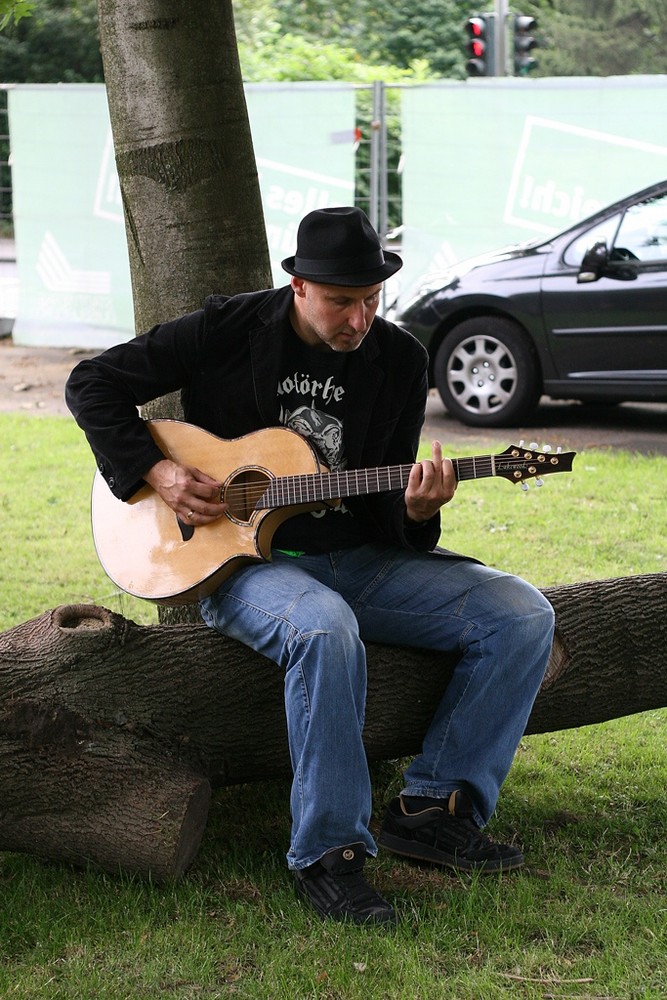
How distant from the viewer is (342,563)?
380 cm

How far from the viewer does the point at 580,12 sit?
41312 mm

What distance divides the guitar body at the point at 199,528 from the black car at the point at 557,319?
5929 millimetres

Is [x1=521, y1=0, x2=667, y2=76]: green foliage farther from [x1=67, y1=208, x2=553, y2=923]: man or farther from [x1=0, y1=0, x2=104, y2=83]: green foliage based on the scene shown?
[x1=67, y1=208, x2=553, y2=923]: man

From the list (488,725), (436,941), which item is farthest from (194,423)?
(436,941)

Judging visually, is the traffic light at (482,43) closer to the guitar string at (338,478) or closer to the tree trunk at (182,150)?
the tree trunk at (182,150)

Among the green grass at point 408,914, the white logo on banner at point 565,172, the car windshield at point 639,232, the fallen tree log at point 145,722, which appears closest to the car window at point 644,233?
the car windshield at point 639,232

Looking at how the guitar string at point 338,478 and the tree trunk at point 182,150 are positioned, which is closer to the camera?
the guitar string at point 338,478

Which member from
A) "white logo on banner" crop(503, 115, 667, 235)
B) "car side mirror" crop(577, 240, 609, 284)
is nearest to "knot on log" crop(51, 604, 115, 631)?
"car side mirror" crop(577, 240, 609, 284)

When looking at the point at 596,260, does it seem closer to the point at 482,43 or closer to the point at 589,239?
the point at 589,239

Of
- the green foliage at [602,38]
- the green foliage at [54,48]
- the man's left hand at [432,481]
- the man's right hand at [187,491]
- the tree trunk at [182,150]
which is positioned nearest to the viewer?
the man's left hand at [432,481]

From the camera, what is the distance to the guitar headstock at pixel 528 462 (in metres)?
3.51

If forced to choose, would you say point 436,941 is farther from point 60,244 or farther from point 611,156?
point 60,244

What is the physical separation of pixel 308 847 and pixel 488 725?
624mm

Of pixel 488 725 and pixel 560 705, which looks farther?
pixel 560 705
